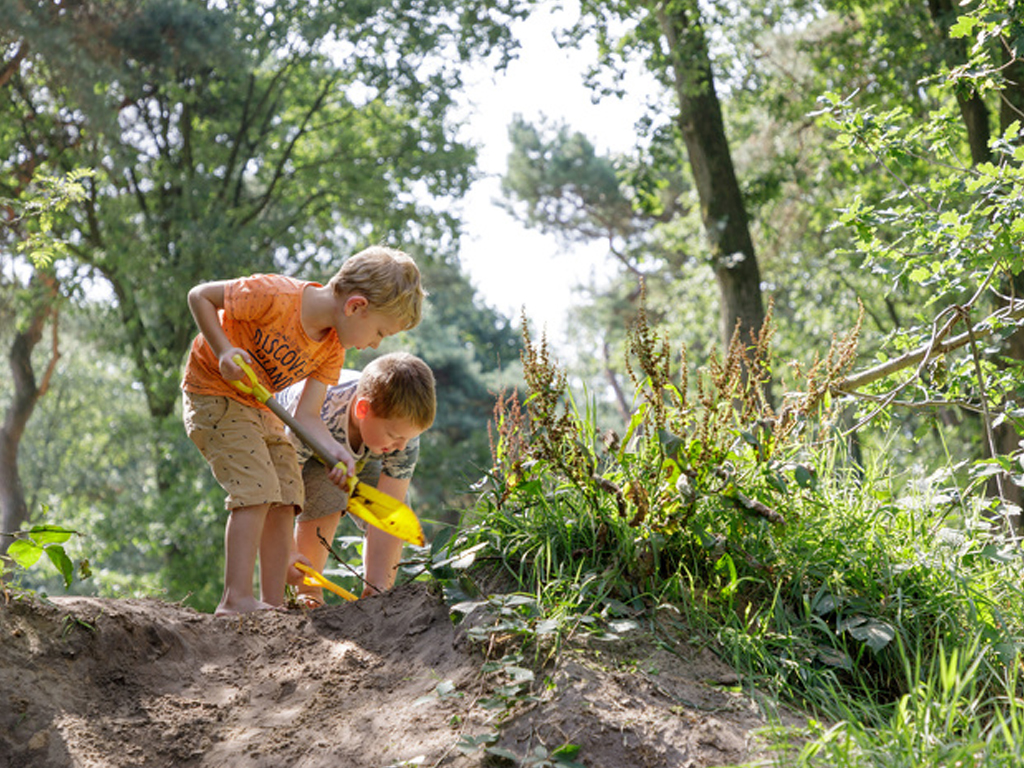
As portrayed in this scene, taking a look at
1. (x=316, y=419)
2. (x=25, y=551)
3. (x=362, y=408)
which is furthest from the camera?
(x=362, y=408)

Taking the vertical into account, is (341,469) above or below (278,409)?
below

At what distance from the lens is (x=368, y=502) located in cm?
282

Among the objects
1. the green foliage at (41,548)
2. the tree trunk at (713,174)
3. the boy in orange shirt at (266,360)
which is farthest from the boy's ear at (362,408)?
the tree trunk at (713,174)

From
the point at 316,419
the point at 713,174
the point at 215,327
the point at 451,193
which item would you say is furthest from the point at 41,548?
the point at 451,193

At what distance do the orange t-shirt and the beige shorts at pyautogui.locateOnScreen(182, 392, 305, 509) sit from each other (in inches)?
1.9

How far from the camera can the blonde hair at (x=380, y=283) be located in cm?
293

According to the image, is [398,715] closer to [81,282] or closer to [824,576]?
[824,576]

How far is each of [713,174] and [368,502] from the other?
17.2 ft

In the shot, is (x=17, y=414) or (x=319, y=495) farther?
(x=17, y=414)

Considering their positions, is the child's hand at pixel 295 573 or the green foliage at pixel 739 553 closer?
the green foliage at pixel 739 553

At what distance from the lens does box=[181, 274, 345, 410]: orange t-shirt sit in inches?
114

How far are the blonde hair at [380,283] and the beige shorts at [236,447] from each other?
563 millimetres

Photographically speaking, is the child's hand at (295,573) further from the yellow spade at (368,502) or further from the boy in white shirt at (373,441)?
the yellow spade at (368,502)

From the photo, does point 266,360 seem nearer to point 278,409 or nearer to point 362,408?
point 278,409
